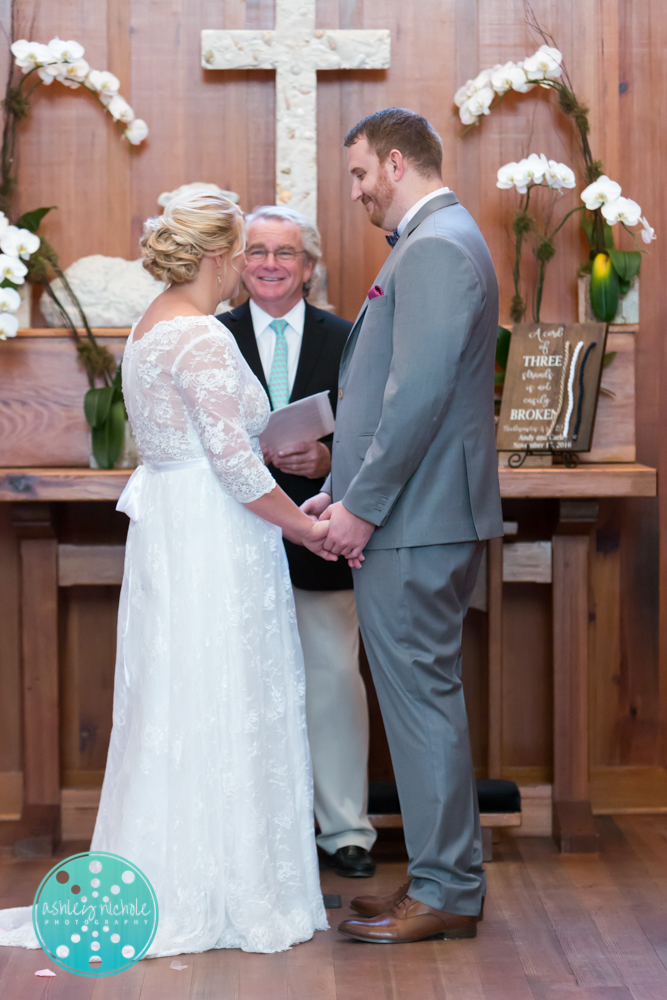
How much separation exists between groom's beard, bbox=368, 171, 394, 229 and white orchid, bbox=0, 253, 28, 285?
1.01 metres

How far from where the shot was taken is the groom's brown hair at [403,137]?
215 cm

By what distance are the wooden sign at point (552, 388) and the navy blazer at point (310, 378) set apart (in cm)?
50

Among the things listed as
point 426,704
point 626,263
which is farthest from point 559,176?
point 426,704

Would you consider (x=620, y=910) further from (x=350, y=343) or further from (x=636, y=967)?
(x=350, y=343)

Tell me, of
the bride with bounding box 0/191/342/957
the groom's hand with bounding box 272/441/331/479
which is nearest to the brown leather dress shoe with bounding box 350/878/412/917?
the bride with bounding box 0/191/342/957

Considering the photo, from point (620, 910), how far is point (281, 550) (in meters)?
1.16

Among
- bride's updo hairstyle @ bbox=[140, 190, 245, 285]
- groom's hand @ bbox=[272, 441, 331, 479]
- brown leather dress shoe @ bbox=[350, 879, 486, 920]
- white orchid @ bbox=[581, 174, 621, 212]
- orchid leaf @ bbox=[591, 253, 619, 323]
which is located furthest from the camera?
orchid leaf @ bbox=[591, 253, 619, 323]

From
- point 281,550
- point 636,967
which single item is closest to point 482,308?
point 281,550

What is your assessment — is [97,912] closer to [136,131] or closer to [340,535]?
[340,535]

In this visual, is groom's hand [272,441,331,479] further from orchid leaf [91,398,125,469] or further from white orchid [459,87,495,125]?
white orchid [459,87,495,125]

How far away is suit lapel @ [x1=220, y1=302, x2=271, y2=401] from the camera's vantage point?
2.68 metres

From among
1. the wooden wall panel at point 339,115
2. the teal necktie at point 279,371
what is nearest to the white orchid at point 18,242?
the wooden wall panel at point 339,115

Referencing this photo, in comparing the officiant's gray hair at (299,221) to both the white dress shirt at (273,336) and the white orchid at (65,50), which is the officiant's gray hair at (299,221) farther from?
the white orchid at (65,50)

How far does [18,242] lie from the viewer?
8.93 ft
